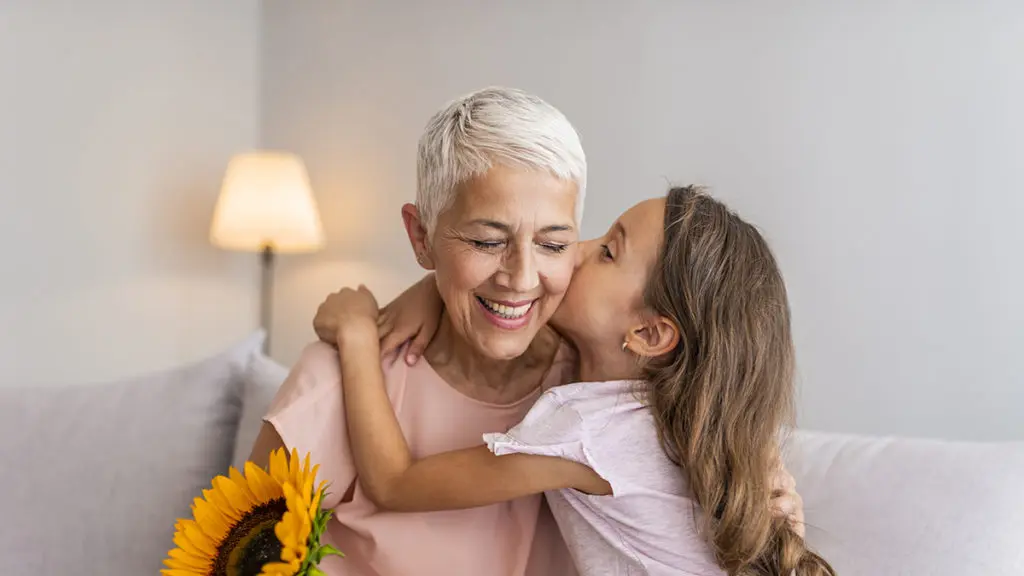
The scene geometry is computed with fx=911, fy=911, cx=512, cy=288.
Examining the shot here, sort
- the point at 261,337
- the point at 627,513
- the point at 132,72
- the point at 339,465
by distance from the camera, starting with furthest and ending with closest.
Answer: the point at 132,72 < the point at 261,337 < the point at 339,465 < the point at 627,513

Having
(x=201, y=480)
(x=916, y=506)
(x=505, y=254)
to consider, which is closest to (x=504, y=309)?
(x=505, y=254)

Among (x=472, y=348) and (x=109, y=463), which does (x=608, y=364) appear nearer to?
(x=472, y=348)

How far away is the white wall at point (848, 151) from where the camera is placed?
7.23 ft

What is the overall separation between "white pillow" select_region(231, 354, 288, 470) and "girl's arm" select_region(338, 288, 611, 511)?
0.55 metres

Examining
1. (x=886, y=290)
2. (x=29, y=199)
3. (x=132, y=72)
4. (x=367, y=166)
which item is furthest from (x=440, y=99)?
(x=886, y=290)

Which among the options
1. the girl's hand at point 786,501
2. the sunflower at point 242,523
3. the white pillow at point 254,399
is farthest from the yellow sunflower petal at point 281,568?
the white pillow at point 254,399

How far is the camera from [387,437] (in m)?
1.35

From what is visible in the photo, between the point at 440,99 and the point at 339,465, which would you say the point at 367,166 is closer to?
the point at 440,99

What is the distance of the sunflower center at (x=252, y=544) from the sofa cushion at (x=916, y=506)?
905mm

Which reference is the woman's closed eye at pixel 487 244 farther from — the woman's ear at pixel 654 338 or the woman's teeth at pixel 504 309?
the woman's ear at pixel 654 338

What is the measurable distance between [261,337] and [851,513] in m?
1.32

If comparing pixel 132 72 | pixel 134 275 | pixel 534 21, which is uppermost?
pixel 534 21

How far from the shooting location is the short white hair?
1.24 m

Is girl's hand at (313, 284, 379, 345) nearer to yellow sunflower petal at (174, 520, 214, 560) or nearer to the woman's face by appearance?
the woman's face
